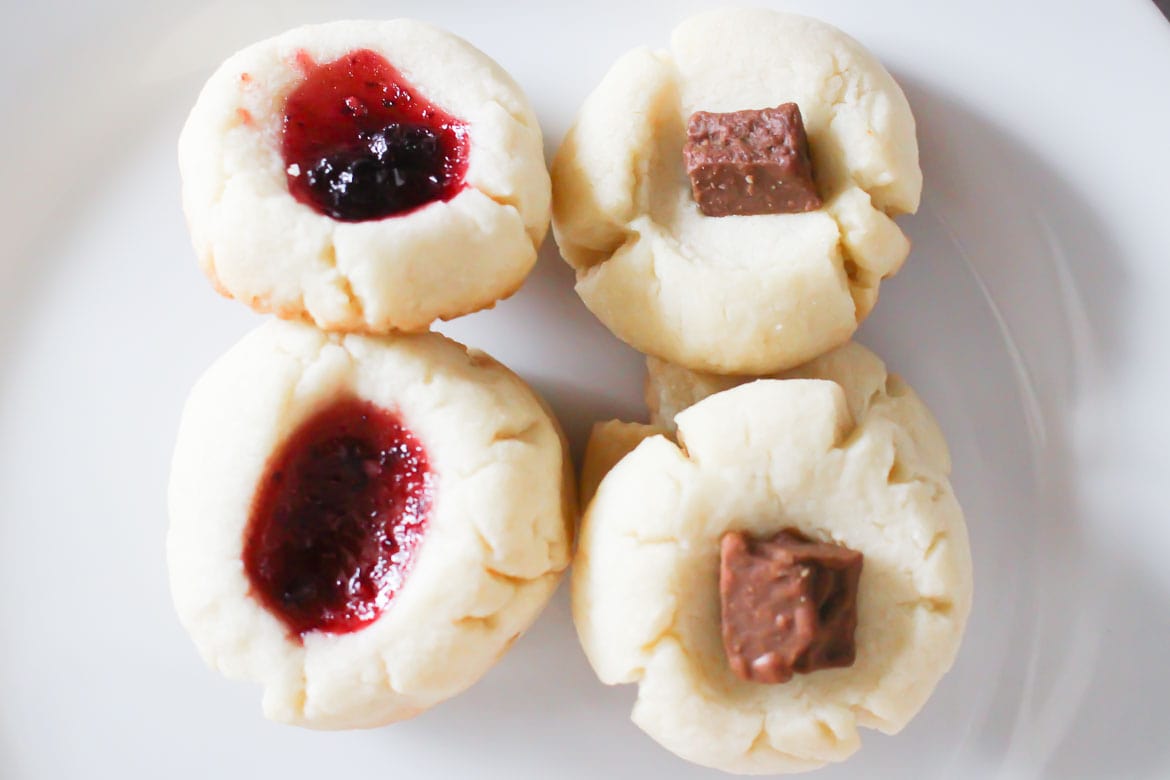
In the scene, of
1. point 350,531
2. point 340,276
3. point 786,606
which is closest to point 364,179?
point 340,276

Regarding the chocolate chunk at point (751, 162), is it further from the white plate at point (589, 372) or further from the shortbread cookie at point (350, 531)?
the shortbread cookie at point (350, 531)

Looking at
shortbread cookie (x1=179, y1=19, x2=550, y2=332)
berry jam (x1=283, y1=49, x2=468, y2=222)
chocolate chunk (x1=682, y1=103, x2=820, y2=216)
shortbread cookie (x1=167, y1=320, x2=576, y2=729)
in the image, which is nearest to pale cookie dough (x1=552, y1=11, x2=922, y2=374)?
chocolate chunk (x1=682, y1=103, x2=820, y2=216)

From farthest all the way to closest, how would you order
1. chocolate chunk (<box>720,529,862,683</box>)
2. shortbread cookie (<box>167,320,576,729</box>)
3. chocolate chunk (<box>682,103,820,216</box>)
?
chocolate chunk (<box>682,103,820,216</box>), shortbread cookie (<box>167,320,576,729</box>), chocolate chunk (<box>720,529,862,683</box>)

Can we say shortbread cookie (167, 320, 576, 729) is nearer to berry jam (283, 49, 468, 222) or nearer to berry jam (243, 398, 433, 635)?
berry jam (243, 398, 433, 635)

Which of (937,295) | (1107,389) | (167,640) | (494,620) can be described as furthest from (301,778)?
(1107,389)

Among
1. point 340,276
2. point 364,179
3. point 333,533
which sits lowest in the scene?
point 333,533

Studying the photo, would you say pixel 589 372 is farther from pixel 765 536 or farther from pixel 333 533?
pixel 333 533

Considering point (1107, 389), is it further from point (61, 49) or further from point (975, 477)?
point (61, 49)
